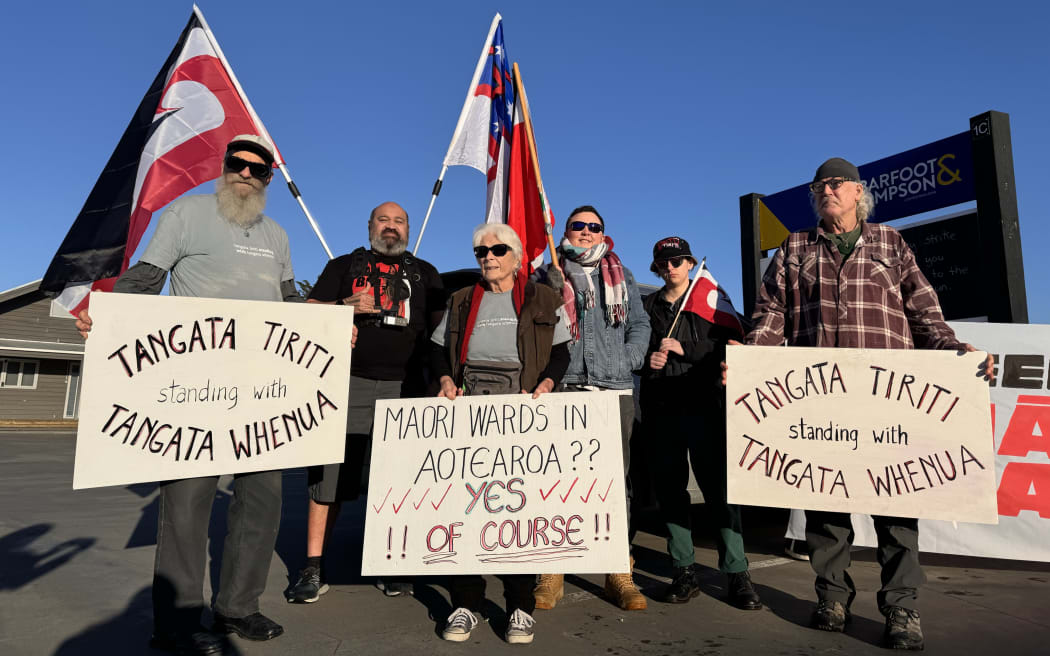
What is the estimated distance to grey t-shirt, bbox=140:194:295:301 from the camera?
2.86 m

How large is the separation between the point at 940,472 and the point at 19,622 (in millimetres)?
4033

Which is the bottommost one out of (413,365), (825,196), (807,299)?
(413,365)

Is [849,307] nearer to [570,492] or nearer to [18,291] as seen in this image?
[570,492]

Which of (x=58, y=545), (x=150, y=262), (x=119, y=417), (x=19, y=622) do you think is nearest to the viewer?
(x=119, y=417)

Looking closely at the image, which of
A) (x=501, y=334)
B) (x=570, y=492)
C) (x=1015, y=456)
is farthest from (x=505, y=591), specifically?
(x=1015, y=456)

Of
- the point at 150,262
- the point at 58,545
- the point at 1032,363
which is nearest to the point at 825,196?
the point at 1032,363

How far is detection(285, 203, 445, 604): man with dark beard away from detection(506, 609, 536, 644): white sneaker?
3.28 ft

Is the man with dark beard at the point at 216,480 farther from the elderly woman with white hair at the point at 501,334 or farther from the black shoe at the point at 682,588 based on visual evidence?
the black shoe at the point at 682,588

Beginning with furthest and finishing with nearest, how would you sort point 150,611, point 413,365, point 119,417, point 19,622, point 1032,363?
point 1032,363
point 413,365
point 150,611
point 19,622
point 119,417

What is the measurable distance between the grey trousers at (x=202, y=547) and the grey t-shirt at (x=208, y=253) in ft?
2.68

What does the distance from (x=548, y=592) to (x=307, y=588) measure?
1218mm

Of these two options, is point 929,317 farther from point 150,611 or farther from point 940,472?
point 150,611

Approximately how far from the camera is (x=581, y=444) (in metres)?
3.02

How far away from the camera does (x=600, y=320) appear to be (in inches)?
143
